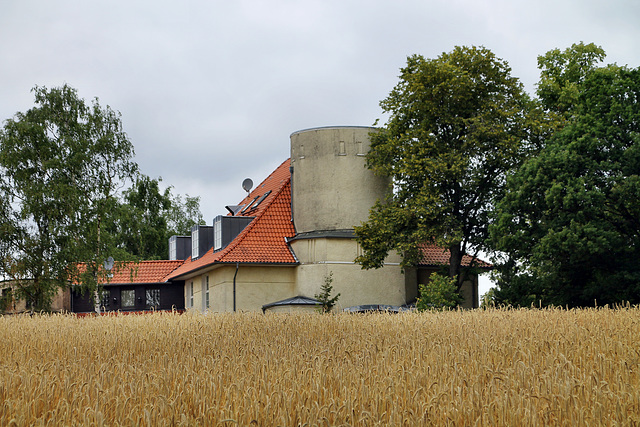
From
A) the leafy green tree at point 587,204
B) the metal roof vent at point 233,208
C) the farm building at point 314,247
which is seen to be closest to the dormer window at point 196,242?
the metal roof vent at point 233,208

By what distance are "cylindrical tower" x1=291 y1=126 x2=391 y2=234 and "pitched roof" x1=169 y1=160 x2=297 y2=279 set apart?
6.03ft

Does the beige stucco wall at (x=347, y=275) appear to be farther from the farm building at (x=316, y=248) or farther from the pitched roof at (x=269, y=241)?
the pitched roof at (x=269, y=241)

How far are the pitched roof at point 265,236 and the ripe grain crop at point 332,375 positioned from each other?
23.3 meters

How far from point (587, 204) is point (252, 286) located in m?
15.6

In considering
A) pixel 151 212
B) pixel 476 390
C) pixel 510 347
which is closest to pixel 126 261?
pixel 151 212

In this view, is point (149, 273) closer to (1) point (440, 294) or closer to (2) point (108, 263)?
(2) point (108, 263)

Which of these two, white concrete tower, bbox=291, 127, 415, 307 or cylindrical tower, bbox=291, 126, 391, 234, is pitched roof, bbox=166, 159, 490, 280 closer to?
white concrete tower, bbox=291, 127, 415, 307

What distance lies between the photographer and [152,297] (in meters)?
46.9

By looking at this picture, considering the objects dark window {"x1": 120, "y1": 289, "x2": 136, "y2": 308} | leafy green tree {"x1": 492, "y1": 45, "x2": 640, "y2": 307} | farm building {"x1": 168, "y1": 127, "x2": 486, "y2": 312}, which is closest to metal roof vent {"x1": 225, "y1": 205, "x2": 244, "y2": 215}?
farm building {"x1": 168, "y1": 127, "x2": 486, "y2": 312}

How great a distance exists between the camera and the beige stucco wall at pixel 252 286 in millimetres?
37156

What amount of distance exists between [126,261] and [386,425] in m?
35.9

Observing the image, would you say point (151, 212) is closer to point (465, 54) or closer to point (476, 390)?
point (465, 54)

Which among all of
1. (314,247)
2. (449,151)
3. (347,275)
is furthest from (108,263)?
(449,151)

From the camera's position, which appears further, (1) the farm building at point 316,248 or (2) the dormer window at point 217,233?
(2) the dormer window at point 217,233
